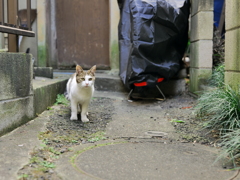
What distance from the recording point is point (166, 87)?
17.6 feet

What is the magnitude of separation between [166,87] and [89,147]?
3.06m

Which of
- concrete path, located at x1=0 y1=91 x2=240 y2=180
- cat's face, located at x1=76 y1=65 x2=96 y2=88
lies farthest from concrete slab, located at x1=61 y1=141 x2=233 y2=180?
cat's face, located at x1=76 y1=65 x2=96 y2=88

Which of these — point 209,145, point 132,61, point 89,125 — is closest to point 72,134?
point 89,125

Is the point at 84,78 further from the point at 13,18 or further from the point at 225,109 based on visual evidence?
the point at 225,109

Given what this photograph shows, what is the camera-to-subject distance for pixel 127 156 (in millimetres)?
2344

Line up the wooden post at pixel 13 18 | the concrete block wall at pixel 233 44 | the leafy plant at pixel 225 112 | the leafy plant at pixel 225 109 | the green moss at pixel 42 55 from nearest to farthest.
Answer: the leafy plant at pixel 225 112 < the leafy plant at pixel 225 109 < the concrete block wall at pixel 233 44 < the wooden post at pixel 13 18 < the green moss at pixel 42 55

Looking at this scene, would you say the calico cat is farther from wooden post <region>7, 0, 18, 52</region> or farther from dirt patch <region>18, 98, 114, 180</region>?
wooden post <region>7, 0, 18, 52</region>

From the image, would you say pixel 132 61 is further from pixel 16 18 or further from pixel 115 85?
pixel 16 18

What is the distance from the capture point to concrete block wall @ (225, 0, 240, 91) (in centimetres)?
311

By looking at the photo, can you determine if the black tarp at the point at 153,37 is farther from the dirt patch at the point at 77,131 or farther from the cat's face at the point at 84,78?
the cat's face at the point at 84,78

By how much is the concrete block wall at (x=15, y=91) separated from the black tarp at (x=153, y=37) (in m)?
1.77

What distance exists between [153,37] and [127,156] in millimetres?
2572

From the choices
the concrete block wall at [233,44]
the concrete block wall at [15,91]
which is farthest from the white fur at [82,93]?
the concrete block wall at [233,44]

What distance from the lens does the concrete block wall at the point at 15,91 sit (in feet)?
9.14
